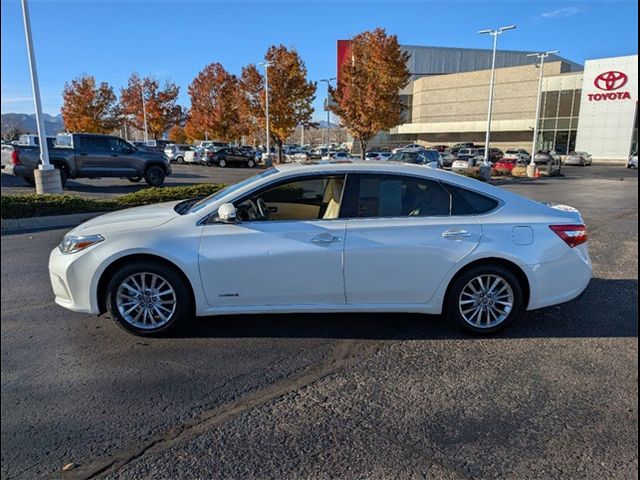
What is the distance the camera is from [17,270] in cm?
554

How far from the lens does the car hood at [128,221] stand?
3746 mm

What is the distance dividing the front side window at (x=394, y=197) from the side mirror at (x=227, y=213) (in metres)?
0.93

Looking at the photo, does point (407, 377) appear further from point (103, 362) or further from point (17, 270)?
point (17, 270)

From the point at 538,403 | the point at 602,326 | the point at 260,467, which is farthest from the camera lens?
the point at 602,326

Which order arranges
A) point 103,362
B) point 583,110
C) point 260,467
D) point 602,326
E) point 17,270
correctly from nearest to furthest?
point 260,467, point 103,362, point 602,326, point 17,270, point 583,110

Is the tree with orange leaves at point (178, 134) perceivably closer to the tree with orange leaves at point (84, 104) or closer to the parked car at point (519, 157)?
the tree with orange leaves at point (84, 104)

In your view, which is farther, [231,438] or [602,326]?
[602,326]

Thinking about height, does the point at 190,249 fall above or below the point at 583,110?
below

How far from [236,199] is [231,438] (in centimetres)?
197

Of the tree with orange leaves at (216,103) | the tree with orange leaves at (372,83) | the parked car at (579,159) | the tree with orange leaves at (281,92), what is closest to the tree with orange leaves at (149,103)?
the tree with orange leaves at (216,103)

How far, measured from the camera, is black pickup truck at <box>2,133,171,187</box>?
14220 millimetres

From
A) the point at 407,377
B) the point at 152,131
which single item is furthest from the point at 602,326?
the point at 152,131

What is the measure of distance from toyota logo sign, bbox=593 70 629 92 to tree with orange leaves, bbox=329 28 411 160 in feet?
102

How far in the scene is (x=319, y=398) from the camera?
2992mm
